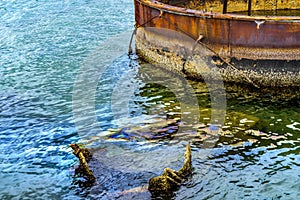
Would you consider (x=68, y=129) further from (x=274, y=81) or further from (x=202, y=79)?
(x=274, y=81)

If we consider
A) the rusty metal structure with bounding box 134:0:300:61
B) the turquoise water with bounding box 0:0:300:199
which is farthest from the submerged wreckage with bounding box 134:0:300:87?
the turquoise water with bounding box 0:0:300:199

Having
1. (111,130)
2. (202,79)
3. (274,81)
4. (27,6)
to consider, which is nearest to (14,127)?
(111,130)

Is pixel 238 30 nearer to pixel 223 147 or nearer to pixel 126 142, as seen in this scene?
pixel 223 147

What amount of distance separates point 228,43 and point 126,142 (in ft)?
18.8

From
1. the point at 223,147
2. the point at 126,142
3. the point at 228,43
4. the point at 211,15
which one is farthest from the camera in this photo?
the point at 228,43

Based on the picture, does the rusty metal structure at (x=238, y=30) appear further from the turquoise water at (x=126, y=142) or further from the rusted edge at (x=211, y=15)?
the turquoise water at (x=126, y=142)

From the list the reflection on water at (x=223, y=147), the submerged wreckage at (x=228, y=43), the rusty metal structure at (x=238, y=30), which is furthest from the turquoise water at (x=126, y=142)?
the rusty metal structure at (x=238, y=30)

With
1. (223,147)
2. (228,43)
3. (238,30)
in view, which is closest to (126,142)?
(223,147)

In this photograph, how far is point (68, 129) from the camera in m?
12.9

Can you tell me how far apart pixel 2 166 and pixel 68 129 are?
2482mm

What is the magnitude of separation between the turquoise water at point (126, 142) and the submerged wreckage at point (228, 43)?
0.81 m

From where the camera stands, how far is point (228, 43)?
1516 centimetres

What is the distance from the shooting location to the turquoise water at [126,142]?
9.97 metres

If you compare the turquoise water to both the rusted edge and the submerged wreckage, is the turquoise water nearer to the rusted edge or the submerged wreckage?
the submerged wreckage
